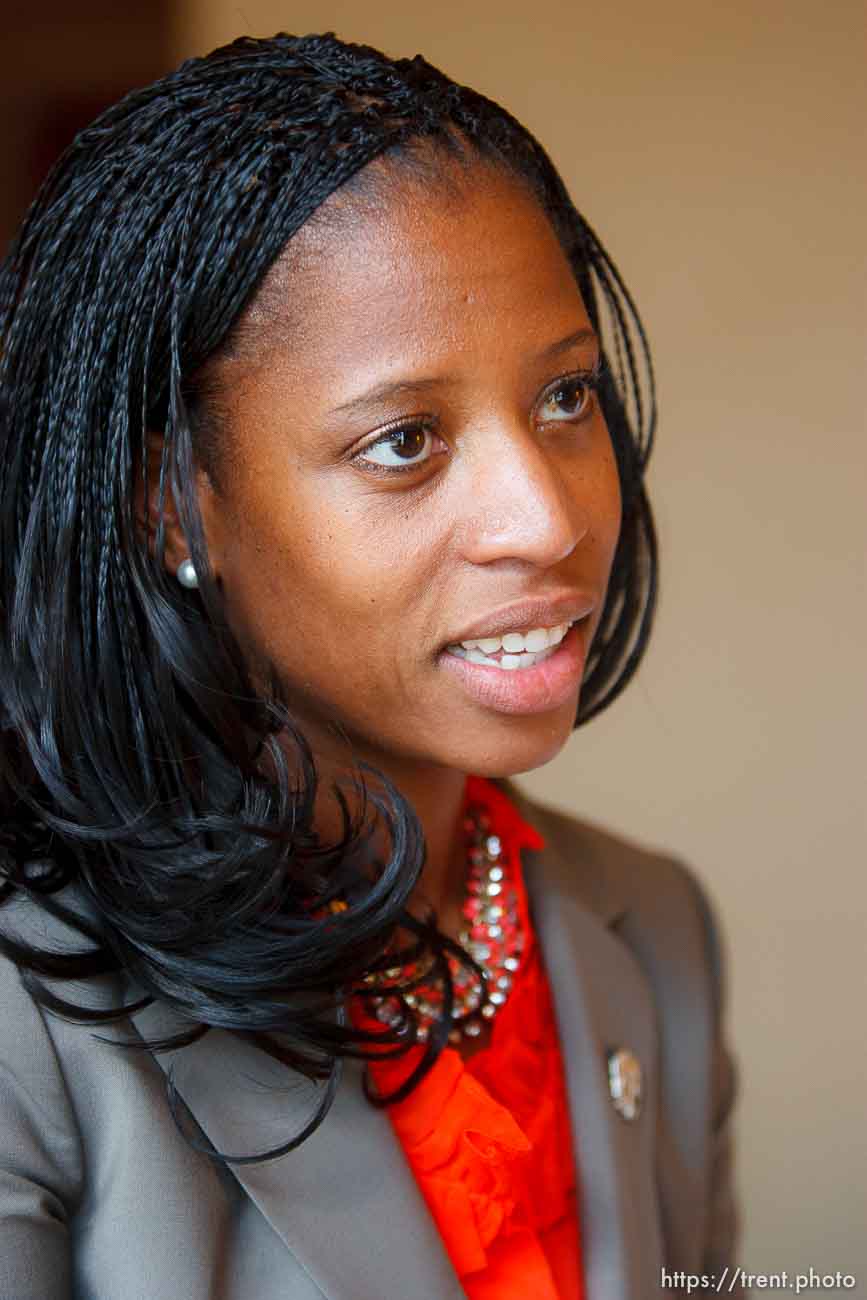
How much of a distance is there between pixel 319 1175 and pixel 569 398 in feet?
1.87

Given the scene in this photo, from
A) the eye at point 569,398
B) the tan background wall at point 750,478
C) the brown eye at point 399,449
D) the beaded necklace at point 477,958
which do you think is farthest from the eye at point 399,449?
the tan background wall at point 750,478

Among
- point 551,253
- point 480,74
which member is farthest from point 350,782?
point 480,74

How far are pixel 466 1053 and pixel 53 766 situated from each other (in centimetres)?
41

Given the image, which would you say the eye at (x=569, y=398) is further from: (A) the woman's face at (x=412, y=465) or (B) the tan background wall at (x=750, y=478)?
(B) the tan background wall at (x=750, y=478)

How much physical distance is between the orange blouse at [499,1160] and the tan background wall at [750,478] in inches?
31.2

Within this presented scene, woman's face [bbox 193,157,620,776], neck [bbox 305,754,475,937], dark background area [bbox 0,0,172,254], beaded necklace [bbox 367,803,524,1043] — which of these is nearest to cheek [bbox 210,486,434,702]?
woman's face [bbox 193,157,620,776]

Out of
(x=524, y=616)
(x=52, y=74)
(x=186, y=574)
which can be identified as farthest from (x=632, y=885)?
(x=52, y=74)

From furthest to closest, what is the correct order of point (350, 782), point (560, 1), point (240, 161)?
point (560, 1), point (350, 782), point (240, 161)

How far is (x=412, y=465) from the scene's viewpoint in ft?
3.11

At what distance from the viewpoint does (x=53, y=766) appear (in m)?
0.96

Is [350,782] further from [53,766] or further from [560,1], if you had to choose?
[560,1]

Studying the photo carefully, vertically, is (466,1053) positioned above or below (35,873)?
below

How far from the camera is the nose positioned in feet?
3.08

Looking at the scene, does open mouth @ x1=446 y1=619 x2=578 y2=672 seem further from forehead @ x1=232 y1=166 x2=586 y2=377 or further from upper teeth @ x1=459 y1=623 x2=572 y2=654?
forehead @ x1=232 y1=166 x2=586 y2=377
